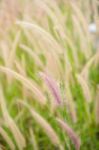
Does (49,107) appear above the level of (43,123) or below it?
above

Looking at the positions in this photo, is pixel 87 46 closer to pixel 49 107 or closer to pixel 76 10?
pixel 76 10

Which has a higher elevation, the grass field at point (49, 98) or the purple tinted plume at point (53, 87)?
the grass field at point (49, 98)

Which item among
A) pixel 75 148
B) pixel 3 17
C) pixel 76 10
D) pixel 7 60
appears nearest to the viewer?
pixel 75 148

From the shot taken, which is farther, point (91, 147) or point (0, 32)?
point (0, 32)

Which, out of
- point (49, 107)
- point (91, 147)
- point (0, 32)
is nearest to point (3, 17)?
point (0, 32)

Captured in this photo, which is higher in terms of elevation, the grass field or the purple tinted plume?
the grass field

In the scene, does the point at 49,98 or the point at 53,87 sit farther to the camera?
the point at 49,98

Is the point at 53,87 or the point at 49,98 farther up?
the point at 49,98

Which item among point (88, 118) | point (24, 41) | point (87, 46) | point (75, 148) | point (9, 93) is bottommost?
point (75, 148)

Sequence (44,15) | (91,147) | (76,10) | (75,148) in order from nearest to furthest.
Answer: (75,148)
(91,147)
(76,10)
(44,15)
